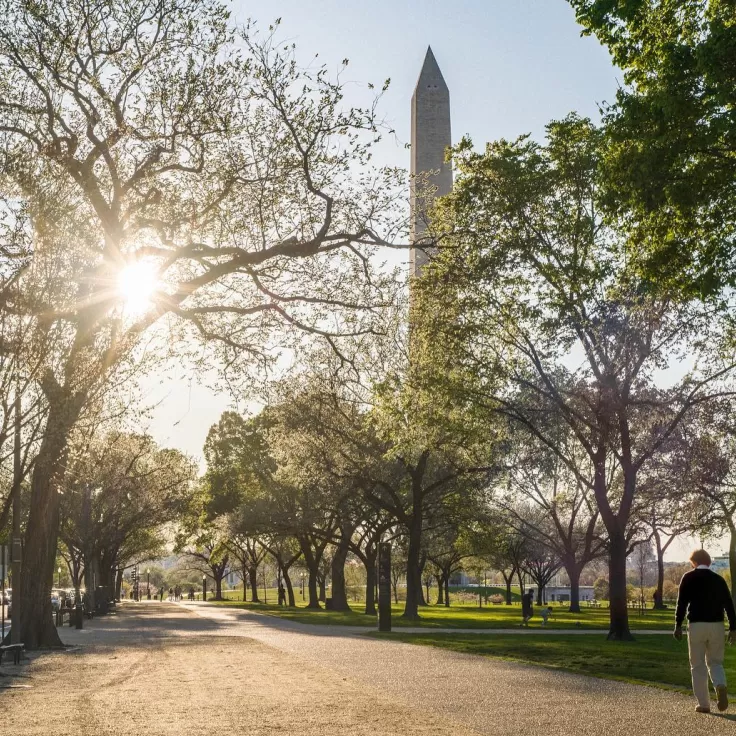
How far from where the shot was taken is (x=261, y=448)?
6450 cm

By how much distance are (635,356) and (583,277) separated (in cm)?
269

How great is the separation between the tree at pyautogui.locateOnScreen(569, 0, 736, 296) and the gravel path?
6951mm

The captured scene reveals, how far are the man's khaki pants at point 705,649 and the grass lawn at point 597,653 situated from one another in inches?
86.5

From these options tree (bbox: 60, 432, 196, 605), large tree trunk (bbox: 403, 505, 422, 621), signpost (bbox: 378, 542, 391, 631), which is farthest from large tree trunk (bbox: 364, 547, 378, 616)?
signpost (bbox: 378, 542, 391, 631)

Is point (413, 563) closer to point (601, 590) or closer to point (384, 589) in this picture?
point (384, 589)

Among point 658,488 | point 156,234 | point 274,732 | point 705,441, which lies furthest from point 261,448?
point 274,732

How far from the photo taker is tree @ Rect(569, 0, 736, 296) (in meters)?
14.8

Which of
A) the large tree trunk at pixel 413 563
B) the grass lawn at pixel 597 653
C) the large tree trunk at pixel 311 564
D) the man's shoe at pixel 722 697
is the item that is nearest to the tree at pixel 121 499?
the large tree trunk at pixel 311 564

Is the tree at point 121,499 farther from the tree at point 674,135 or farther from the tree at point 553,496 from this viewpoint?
the tree at point 674,135

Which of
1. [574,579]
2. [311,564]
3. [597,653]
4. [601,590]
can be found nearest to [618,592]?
[597,653]

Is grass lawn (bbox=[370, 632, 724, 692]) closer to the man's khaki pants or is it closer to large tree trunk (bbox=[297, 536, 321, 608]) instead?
the man's khaki pants

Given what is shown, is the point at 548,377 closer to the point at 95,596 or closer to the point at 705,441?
the point at 705,441

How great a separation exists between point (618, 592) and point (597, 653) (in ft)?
26.8

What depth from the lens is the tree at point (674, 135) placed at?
48.6ft
